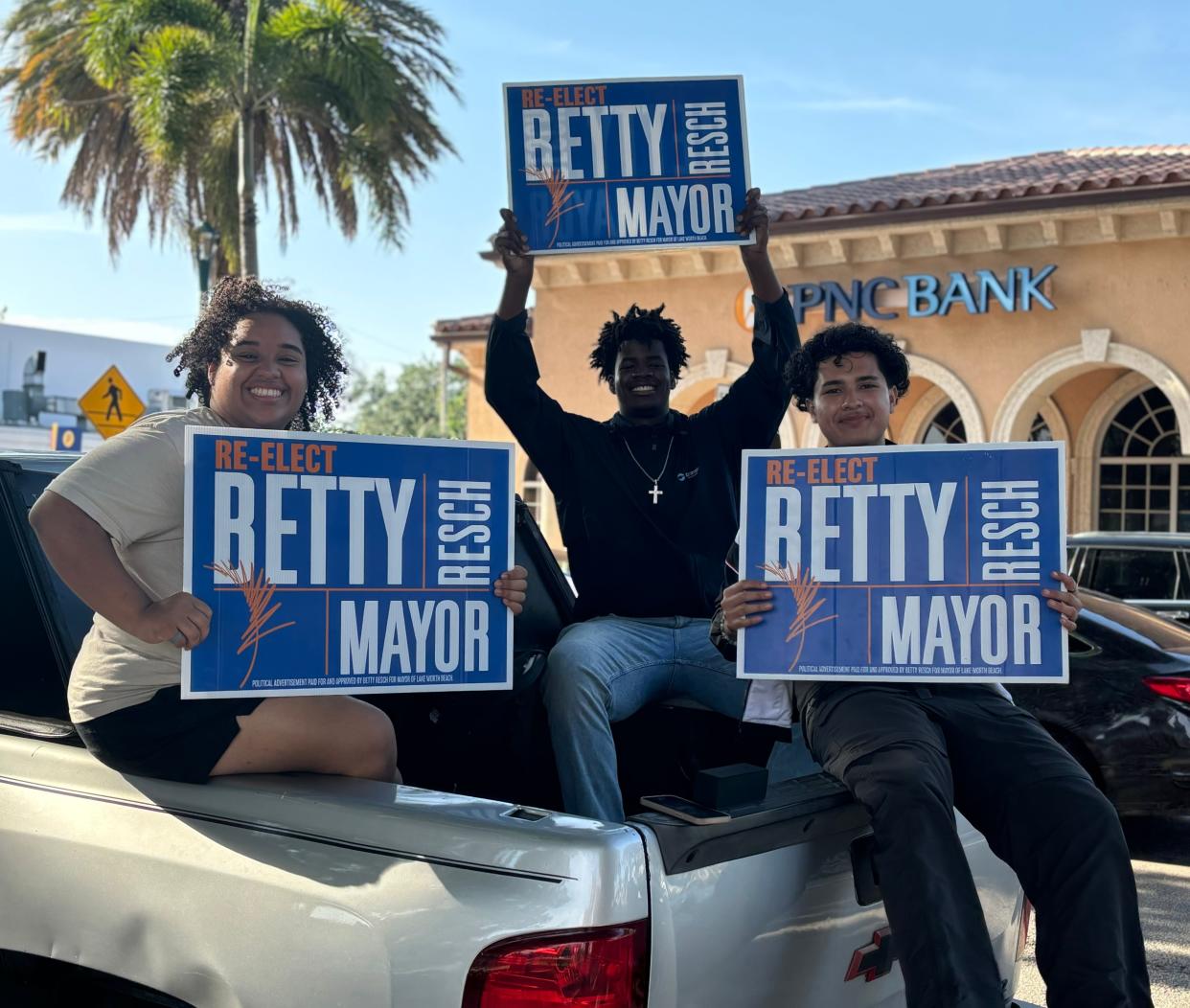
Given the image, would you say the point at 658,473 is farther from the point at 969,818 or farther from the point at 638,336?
the point at 969,818

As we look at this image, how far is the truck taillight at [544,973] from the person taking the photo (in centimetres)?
192

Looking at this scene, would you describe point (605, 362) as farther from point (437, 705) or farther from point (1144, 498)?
point (1144, 498)

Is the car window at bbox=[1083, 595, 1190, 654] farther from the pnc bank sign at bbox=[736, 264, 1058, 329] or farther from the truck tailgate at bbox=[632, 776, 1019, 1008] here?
the pnc bank sign at bbox=[736, 264, 1058, 329]

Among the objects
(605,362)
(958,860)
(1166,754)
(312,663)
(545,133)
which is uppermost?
(545,133)

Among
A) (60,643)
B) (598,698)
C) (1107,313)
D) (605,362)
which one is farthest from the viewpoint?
(1107,313)

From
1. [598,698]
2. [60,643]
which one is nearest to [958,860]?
[598,698]

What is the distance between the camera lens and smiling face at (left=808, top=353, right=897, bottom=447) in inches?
136

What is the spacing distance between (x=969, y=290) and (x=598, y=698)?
1464cm

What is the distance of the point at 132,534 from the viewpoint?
2.65 m

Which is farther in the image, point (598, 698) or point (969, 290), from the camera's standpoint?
point (969, 290)

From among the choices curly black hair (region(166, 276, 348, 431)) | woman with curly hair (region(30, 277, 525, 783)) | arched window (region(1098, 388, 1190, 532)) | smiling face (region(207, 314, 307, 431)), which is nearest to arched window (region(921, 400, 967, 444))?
arched window (region(1098, 388, 1190, 532))

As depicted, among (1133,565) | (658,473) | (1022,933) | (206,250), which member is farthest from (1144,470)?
(1022,933)

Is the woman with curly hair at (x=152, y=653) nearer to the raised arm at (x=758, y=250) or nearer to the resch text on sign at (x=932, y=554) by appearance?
the resch text on sign at (x=932, y=554)

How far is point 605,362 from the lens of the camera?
431 cm
